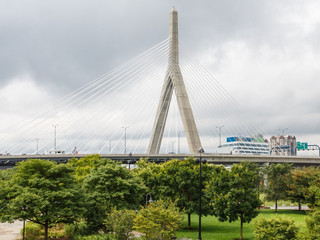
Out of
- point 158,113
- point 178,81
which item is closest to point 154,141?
point 158,113

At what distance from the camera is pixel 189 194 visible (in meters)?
38.6

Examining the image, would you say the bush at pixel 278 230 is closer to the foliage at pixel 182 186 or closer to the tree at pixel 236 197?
the tree at pixel 236 197

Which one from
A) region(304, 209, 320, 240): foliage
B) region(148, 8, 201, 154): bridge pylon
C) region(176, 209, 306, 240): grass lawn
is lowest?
region(176, 209, 306, 240): grass lawn

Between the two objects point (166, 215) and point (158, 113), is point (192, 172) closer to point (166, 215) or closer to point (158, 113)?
point (166, 215)

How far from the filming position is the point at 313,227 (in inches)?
915

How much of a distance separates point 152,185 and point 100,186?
10.1 metres

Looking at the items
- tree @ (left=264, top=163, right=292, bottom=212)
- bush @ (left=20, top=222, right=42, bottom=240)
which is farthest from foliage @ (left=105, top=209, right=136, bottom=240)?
tree @ (left=264, top=163, right=292, bottom=212)

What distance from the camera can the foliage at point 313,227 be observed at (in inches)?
883

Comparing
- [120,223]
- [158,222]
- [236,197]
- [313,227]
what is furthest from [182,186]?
[313,227]

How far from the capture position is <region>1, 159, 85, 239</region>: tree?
26.7m

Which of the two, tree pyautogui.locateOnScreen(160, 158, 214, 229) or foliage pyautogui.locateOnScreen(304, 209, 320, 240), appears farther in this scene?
tree pyautogui.locateOnScreen(160, 158, 214, 229)

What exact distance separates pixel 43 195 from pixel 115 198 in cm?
719

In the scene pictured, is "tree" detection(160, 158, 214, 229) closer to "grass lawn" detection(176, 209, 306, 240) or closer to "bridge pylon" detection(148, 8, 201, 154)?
"grass lawn" detection(176, 209, 306, 240)

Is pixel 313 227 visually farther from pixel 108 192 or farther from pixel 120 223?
pixel 108 192
